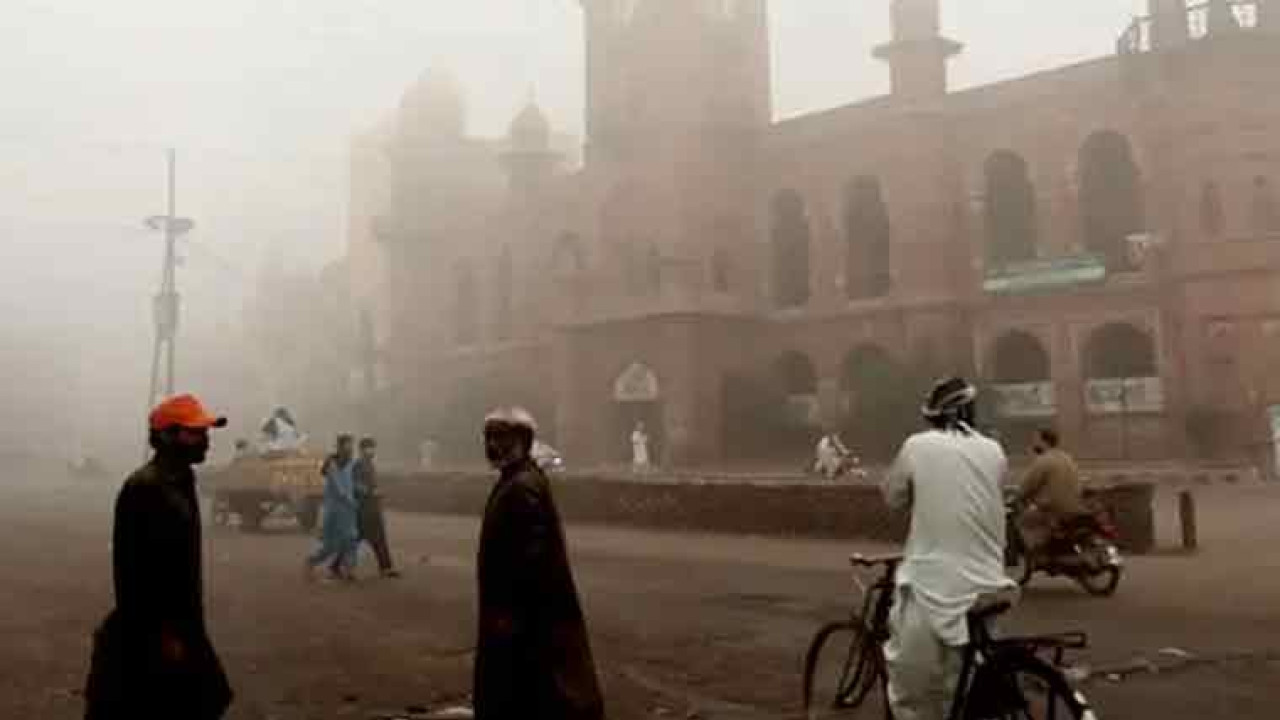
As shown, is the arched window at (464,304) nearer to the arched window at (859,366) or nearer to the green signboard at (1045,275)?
the arched window at (859,366)

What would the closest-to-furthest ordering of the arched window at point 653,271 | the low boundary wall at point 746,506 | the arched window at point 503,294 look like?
the low boundary wall at point 746,506, the arched window at point 653,271, the arched window at point 503,294

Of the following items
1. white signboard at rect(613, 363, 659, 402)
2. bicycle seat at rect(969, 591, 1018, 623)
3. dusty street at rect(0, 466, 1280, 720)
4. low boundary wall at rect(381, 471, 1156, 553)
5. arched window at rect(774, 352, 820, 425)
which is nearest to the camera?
bicycle seat at rect(969, 591, 1018, 623)

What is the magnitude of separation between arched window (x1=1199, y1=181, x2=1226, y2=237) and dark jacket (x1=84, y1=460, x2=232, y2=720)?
3154cm

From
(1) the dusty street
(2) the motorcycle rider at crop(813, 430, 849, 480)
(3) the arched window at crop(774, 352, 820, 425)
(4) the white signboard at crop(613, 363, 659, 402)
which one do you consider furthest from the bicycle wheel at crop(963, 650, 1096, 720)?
(4) the white signboard at crop(613, 363, 659, 402)

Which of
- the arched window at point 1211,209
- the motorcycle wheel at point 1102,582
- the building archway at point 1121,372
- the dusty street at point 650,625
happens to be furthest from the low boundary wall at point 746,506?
the arched window at point 1211,209

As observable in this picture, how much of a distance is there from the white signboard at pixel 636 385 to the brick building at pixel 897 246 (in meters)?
0.09

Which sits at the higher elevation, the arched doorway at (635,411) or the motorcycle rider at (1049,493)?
the arched doorway at (635,411)

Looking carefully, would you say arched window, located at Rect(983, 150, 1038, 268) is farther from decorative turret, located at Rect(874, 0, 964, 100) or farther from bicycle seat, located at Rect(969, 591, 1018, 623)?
bicycle seat, located at Rect(969, 591, 1018, 623)

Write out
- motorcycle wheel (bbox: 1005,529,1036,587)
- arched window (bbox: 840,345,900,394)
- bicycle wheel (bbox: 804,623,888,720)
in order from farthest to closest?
arched window (bbox: 840,345,900,394) < motorcycle wheel (bbox: 1005,529,1036,587) < bicycle wheel (bbox: 804,623,888,720)

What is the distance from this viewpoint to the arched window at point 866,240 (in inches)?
1556

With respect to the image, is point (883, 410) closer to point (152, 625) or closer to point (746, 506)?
point (746, 506)

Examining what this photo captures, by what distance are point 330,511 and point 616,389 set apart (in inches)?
1094

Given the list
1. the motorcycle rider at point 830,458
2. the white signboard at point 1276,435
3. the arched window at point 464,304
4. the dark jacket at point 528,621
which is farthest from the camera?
the arched window at point 464,304

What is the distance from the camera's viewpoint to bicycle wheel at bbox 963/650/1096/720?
4531 millimetres
